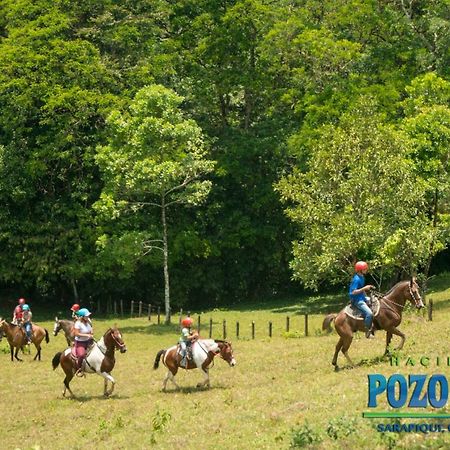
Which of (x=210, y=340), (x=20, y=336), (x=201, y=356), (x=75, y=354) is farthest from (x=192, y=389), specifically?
(x=20, y=336)

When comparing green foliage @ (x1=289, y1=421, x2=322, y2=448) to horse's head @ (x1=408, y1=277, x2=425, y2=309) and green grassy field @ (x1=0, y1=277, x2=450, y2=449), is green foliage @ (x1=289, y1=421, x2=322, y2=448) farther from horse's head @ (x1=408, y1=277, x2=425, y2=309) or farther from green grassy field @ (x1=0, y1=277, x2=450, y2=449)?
horse's head @ (x1=408, y1=277, x2=425, y2=309)

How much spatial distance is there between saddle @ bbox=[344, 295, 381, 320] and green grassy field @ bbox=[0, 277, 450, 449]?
58.5 inches

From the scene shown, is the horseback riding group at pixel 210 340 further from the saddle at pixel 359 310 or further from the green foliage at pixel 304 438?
the green foliage at pixel 304 438

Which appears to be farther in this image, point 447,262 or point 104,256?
point 447,262

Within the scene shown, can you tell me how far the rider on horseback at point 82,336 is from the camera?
27.5 metres

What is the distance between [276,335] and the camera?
43438 mm

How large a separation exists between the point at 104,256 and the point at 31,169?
772 cm

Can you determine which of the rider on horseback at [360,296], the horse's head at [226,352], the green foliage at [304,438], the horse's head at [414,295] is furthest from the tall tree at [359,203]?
the green foliage at [304,438]

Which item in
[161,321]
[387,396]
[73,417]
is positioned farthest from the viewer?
[161,321]

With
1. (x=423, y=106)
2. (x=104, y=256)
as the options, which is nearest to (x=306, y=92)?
(x=423, y=106)

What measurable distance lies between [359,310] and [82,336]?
29.6ft

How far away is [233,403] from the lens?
2358cm

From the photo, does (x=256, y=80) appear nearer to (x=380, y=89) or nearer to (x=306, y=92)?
(x=306, y=92)

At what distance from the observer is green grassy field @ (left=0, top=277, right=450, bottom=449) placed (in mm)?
18703
